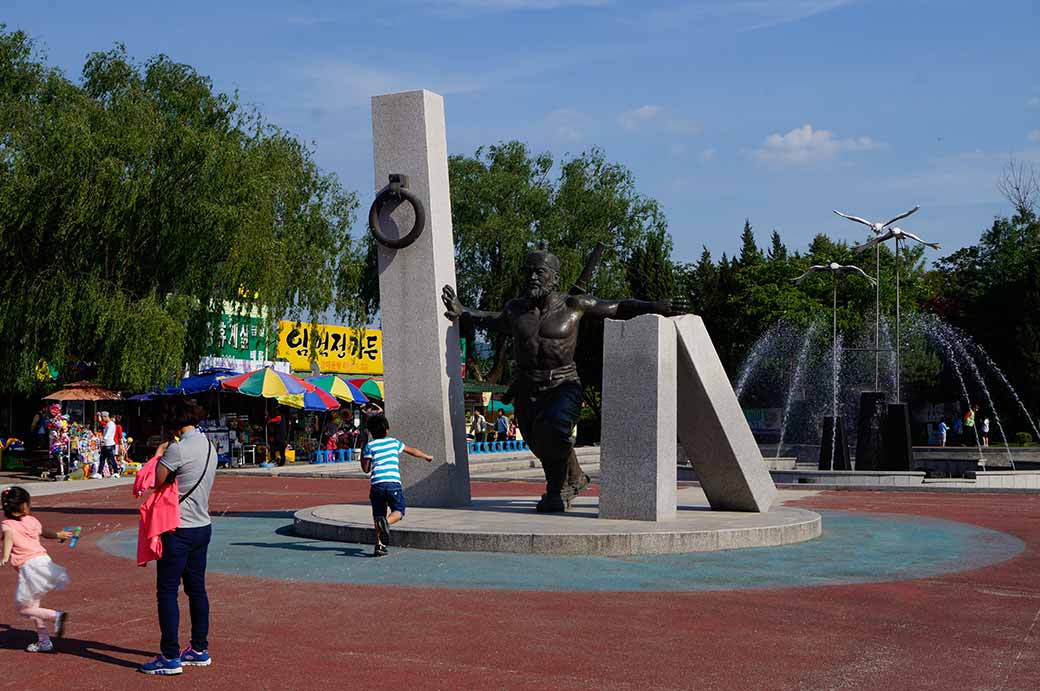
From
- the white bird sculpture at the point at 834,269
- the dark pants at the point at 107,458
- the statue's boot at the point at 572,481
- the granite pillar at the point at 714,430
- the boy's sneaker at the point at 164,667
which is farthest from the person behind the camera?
the white bird sculpture at the point at 834,269

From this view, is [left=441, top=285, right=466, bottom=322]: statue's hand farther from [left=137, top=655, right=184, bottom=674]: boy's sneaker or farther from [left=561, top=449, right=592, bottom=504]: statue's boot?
[left=137, top=655, right=184, bottom=674]: boy's sneaker

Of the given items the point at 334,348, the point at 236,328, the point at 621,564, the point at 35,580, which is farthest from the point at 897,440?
the point at 334,348

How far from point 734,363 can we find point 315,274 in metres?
33.3

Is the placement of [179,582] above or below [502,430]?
below

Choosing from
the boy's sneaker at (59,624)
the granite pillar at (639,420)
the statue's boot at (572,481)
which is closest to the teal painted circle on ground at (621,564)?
the granite pillar at (639,420)

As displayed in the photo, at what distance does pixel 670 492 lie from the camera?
1341 cm

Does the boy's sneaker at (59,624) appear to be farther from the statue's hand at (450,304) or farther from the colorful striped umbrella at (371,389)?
the colorful striped umbrella at (371,389)

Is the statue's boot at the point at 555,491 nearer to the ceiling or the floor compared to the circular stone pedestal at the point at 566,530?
nearer to the ceiling

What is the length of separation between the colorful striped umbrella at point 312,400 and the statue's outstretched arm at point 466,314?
61.0 feet

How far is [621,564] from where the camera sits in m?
11.3

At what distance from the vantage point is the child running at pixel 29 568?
748 cm

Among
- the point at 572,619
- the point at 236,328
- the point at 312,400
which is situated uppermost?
the point at 236,328

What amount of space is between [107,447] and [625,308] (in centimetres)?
1846

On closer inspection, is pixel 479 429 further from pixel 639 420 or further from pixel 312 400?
pixel 639 420
